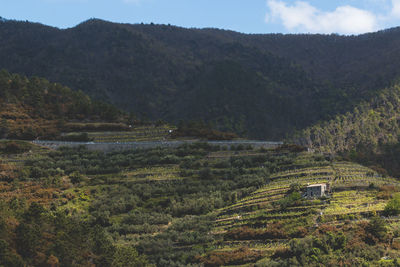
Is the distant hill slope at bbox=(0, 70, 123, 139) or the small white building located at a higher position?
the distant hill slope at bbox=(0, 70, 123, 139)

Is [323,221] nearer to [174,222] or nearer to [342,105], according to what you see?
[174,222]

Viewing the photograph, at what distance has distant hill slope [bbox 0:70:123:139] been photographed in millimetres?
93188

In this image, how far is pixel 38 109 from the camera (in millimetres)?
102812

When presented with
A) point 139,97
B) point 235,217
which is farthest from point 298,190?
point 139,97

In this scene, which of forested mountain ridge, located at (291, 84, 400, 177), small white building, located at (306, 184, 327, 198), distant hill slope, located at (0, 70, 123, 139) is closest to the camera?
small white building, located at (306, 184, 327, 198)

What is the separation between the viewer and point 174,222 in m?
57.1

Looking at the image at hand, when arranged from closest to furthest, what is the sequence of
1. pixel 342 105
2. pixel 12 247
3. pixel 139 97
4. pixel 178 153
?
pixel 12 247
pixel 178 153
pixel 342 105
pixel 139 97

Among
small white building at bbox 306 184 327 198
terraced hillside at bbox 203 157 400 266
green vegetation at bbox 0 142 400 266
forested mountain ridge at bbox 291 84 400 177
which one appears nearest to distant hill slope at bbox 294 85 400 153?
forested mountain ridge at bbox 291 84 400 177

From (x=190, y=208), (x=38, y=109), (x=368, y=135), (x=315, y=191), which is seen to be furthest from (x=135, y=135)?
(x=368, y=135)

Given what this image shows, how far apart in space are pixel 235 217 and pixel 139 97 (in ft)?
464

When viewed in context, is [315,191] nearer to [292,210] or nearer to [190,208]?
[292,210]

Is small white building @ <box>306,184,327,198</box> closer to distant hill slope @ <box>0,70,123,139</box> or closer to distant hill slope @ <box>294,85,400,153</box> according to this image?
distant hill slope @ <box>294,85,400,153</box>

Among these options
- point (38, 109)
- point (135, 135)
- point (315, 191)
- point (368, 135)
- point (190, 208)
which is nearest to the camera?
point (315, 191)

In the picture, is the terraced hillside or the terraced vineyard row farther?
the terraced vineyard row
